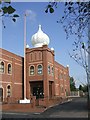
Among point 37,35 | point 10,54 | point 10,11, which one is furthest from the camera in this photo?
point 37,35

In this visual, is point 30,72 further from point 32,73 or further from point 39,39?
point 39,39

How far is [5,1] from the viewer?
12.1 feet

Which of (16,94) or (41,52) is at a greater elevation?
(41,52)

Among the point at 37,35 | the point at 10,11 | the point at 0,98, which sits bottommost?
the point at 0,98

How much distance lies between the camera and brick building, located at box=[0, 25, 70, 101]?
110ft

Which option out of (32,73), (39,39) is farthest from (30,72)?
(39,39)

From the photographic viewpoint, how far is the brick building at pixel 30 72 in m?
33.6

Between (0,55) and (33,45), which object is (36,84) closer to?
(33,45)

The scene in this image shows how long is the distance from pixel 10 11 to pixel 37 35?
38.3 meters

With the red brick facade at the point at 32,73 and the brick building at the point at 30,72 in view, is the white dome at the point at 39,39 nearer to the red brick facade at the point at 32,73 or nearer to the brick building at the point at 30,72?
the brick building at the point at 30,72

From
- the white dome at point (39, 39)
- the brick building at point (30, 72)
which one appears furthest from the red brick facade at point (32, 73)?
the white dome at point (39, 39)

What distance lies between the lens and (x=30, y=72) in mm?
38938

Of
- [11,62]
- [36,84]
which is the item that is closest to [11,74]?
[11,62]

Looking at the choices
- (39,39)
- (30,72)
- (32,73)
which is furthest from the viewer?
(39,39)
